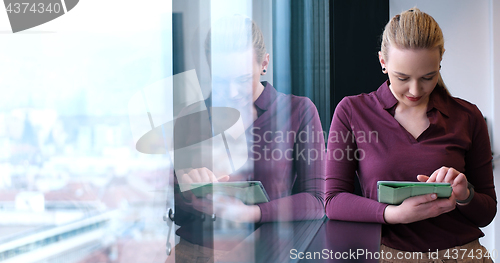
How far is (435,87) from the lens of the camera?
45.8 inches

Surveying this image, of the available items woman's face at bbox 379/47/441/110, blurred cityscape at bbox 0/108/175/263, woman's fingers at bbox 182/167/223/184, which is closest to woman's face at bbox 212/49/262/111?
woman's fingers at bbox 182/167/223/184

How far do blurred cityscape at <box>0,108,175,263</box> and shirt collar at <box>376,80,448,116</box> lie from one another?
2.90 feet

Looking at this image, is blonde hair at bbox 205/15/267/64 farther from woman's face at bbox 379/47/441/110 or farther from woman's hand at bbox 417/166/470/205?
woman's hand at bbox 417/166/470/205

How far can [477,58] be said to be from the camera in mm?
2729

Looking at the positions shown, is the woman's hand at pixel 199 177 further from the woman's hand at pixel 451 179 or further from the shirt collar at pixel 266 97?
the woman's hand at pixel 451 179

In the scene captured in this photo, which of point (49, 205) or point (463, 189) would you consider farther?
point (463, 189)

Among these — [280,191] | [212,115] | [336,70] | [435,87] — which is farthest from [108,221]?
[336,70]

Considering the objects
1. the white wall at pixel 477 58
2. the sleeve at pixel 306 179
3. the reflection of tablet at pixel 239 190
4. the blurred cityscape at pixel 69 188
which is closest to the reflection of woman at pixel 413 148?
the sleeve at pixel 306 179

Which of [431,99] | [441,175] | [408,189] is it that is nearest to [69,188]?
[408,189]

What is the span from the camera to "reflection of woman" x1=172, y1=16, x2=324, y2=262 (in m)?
0.67

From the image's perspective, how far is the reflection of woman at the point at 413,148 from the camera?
1.02 metres

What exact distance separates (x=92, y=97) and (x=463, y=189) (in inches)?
36.6

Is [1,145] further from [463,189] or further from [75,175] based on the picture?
[463,189]

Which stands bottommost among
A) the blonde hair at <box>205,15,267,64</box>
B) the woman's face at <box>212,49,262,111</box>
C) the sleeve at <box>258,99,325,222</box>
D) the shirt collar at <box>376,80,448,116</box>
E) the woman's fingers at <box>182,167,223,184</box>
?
the sleeve at <box>258,99,325,222</box>
